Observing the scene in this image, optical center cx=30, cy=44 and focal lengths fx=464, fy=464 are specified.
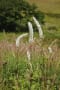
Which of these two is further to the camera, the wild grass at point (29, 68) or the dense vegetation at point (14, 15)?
the dense vegetation at point (14, 15)

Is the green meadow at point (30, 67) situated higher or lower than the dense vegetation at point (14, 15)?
lower

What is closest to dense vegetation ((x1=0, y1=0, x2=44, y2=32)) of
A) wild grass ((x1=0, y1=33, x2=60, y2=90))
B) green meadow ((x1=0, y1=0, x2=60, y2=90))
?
green meadow ((x1=0, y1=0, x2=60, y2=90))

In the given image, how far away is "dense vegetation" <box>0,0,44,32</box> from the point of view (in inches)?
926

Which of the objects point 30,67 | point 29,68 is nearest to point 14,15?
point 29,68

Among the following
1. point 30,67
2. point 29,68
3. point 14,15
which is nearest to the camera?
point 30,67

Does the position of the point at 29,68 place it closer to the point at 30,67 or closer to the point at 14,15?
the point at 30,67

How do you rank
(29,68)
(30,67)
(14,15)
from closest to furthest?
(30,67) → (29,68) → (14,15)

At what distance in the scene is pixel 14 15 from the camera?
76.7 feet

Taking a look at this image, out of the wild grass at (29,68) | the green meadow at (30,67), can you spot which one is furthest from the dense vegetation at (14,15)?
the wild grass at (29,68)

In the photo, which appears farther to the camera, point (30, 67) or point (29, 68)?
point (29, 68)

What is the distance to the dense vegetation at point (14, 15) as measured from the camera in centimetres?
2352

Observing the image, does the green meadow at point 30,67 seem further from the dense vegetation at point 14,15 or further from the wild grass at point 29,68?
the dense vegetation at point 14,15

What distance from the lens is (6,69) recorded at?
278 inches

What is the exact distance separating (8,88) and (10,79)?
6.4 inches
